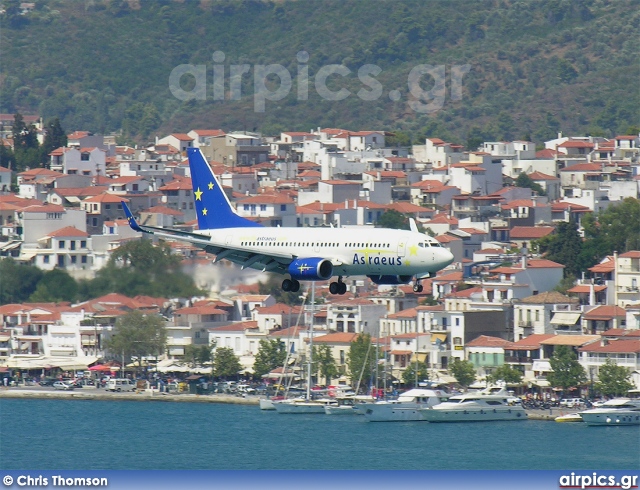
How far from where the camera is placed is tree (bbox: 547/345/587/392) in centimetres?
8494

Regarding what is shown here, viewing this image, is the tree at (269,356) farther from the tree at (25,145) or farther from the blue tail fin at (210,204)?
the tree at (25,145)

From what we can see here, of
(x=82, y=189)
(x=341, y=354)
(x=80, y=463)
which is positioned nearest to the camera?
(x=80, y=463)

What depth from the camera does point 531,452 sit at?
255 feet

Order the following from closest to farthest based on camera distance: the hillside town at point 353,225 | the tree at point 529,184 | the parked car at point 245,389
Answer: the hillside town at point 353,225 < the parked car at point 245,389 < the tree at point 529,184

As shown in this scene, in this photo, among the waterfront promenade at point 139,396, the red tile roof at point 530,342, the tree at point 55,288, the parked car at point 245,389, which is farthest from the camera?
the parked car at point 245,389

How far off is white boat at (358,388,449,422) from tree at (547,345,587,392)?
5848 mm

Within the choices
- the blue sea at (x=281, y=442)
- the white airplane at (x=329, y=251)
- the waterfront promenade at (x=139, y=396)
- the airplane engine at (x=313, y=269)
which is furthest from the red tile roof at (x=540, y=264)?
the airplane engine at (x=313, y=269)

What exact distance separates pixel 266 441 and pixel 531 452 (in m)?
13.3

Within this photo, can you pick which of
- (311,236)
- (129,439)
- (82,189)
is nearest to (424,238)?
(311,236)

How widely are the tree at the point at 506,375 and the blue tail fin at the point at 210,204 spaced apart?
126 ft

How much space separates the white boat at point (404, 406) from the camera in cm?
8412

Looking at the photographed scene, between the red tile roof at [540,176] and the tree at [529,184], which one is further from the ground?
the red tile roof at [540,176]

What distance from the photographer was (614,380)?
8369 cm

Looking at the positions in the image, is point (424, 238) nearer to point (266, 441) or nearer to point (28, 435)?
point (266, 441)
